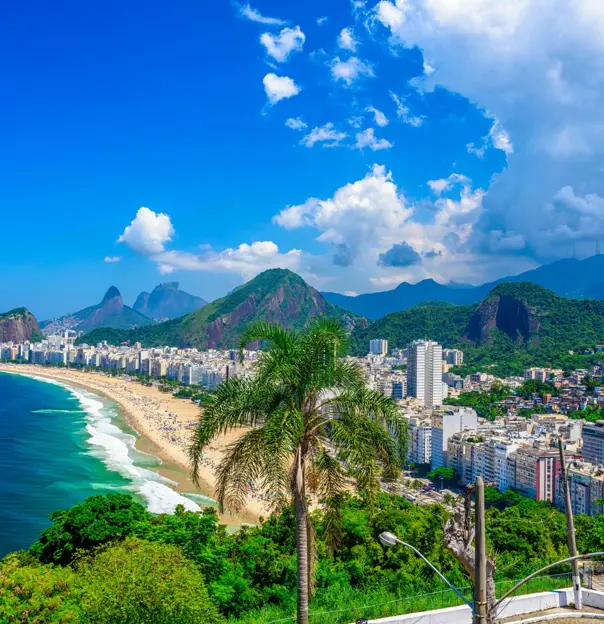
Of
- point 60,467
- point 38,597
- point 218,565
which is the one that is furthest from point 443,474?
point 38,597

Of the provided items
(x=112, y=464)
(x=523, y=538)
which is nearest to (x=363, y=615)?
(x=523, y=538)

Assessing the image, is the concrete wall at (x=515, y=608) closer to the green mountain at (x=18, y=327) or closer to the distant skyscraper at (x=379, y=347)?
the distant skyscraper at (x=379, y=347)

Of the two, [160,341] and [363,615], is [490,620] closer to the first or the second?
[363,615]

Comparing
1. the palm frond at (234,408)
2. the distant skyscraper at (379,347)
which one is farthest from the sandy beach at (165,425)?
the distant skyscraper at (379,347)

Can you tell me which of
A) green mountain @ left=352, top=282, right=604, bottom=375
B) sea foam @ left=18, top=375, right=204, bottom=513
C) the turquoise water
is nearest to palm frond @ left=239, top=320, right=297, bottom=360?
sea foam @ left=18, top=375, right=204, bottom=513

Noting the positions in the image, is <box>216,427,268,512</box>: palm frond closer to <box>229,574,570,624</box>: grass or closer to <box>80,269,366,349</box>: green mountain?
<box>229,574,570,624</box>: grass

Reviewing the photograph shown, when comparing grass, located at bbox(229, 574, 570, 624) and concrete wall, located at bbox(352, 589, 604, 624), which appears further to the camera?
grass, located at bbox(229, 574, 570, 624)
